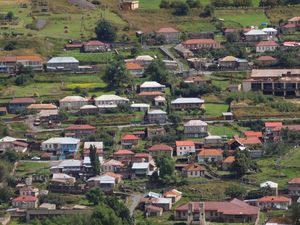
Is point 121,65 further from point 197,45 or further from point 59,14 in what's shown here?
point 59,14

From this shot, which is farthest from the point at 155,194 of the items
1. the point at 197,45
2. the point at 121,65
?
the point at 197,45

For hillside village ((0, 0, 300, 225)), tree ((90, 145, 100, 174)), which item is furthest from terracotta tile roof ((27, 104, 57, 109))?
tree ((90, 145, 100, 174))

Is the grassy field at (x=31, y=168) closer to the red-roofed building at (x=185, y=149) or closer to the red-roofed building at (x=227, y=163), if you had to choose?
the red-roofed building at (x=185, y=149)

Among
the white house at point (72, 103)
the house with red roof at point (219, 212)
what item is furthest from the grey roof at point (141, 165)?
the white house at point (72, 103)

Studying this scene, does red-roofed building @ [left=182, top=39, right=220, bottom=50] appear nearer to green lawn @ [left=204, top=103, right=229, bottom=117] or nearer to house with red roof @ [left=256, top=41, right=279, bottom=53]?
house with red roof @ [left=256, top=41, right=279, bottom=53]

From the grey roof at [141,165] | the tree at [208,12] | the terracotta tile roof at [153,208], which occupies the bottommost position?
the terracotta tile roof at [153,208]

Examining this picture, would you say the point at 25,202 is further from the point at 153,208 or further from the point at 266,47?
the point at 266,47
